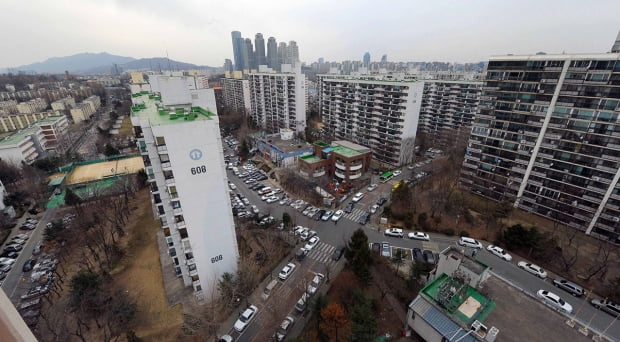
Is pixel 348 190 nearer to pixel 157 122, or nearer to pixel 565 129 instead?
pixel 565 129

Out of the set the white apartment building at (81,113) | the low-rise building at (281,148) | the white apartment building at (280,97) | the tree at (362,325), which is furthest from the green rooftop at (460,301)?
the white apartment building at (81,113)

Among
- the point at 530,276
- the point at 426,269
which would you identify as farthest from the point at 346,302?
the point at 530,276

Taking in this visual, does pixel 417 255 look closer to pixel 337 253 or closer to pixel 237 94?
pixel 337 253

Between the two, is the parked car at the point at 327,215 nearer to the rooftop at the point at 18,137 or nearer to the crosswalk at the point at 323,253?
the crosswalk at the point at 323,253

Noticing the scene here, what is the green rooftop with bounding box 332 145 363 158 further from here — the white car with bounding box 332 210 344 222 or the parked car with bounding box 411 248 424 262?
the parked car with bounding box 411 248 424 262

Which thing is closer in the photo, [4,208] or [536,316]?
[536,316]

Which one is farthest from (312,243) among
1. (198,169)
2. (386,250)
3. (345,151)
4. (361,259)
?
(345,151)
